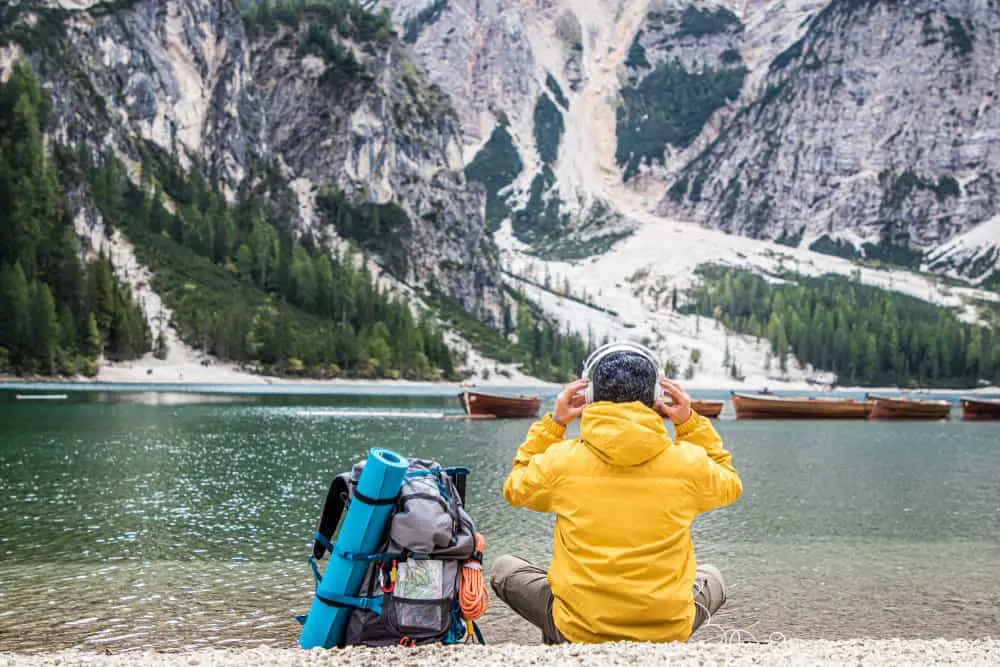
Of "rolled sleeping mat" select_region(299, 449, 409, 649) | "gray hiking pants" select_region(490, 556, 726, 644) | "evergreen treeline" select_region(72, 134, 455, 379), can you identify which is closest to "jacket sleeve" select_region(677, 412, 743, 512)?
"gray hiking pants" select_region(490, 556, 726, 644)

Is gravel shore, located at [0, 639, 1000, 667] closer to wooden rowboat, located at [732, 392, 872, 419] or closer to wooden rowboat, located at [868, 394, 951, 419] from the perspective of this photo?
wooden rowboat, located at [732, 392, 872, 419]

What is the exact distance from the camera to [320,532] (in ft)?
26.2

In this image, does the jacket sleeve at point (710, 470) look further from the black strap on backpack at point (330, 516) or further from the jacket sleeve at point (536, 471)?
the black strap on backpack at point (330, 516)

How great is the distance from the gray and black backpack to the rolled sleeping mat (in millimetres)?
91

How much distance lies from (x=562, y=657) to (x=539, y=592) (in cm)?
101

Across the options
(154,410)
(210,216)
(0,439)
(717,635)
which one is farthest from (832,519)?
(210,216)

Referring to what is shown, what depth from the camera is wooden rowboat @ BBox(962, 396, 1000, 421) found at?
293 feet

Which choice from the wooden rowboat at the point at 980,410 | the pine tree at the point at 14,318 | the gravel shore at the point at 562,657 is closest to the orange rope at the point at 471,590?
the gravel shore at the point at 562,657

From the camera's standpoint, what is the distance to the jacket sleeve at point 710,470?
6559 millimetres

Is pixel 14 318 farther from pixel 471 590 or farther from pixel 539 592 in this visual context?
pixel 539 592

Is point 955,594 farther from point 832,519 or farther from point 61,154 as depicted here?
point 61,154

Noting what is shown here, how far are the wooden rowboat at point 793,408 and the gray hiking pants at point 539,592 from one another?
267 feet

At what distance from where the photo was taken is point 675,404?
677 centimetres

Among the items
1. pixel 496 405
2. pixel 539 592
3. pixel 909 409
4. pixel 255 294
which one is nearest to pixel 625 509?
pixel 539 592
